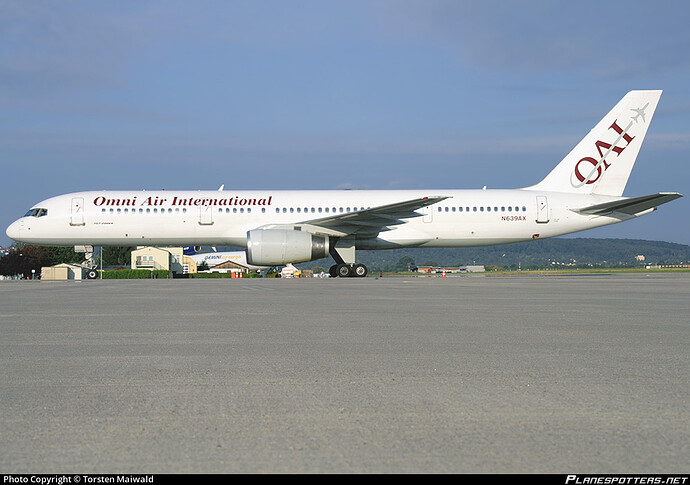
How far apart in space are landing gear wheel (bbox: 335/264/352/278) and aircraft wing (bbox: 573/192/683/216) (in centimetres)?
991

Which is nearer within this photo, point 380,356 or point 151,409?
point 151,409

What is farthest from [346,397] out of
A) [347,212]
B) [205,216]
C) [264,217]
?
[205,216]

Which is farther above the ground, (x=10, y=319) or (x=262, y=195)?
(x=262, y=195)

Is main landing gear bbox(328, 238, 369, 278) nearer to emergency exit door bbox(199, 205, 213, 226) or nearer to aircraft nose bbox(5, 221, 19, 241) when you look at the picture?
emergency exit door bbox(199, 205, 213, 226)

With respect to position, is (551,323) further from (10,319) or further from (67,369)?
(10,319)

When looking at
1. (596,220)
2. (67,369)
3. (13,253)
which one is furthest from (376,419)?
(13,253)

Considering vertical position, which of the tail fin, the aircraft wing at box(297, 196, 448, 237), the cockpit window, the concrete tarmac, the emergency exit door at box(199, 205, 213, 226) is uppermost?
the tail fin

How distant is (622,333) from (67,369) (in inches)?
224

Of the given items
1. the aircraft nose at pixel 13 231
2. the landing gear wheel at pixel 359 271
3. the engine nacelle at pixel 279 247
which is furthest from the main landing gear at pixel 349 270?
the aircraft nose at pixel 13 231

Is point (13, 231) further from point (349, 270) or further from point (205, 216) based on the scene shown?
point (349, 270)

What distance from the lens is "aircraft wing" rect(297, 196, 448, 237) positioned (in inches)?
928

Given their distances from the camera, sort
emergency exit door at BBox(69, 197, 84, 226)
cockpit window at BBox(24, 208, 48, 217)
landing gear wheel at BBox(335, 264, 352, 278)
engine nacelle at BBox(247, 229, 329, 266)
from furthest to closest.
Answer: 1. cockpit window at BBox(24, 208, 48, 217)
2. landing gear wheel at BBox(335, 264, 352, 278)
3. emergency exit door at BBox(69, 197, 84, 226)
4. engine nacelle at BBox(247, 229, 329, 266)

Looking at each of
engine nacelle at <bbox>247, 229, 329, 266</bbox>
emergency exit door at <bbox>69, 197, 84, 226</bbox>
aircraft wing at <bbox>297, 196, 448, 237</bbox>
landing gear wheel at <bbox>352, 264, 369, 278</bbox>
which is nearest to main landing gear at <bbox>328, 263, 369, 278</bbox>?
landing gear wheel at <bbox>352, 264, 369, 278</bbox>

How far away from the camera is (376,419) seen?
3.39 metres
